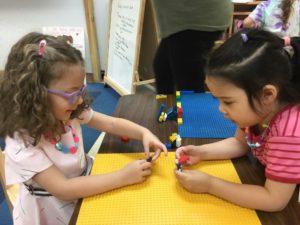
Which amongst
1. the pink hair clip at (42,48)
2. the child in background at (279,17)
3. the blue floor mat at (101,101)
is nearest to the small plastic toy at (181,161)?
the pink hair clip at (42,48)

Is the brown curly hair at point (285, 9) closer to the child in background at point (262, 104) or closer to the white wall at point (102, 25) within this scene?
the child in background at point (262, 104)

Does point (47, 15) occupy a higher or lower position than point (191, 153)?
higher

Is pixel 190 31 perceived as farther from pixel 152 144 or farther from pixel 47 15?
pixel 47 15

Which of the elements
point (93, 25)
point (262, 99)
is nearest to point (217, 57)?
point (262, 99)

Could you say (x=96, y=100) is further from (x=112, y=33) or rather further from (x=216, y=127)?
(x=216, y=127)

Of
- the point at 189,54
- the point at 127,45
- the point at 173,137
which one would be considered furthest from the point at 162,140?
the point at 127,45

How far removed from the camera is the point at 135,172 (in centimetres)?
84

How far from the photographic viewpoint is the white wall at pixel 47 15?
9.92ft

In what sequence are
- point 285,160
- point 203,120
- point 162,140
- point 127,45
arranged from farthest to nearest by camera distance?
1. point 127,45
2. point 203,120
3. point 162,140
4. point 285,160

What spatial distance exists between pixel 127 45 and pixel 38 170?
1.97 meters

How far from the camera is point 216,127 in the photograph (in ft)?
3.69

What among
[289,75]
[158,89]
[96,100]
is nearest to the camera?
[289,75]

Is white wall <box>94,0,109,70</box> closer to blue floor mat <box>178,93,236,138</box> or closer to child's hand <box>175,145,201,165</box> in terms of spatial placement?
blue floor mat <box>178,93,236,138</box>

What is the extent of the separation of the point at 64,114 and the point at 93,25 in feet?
7.58
